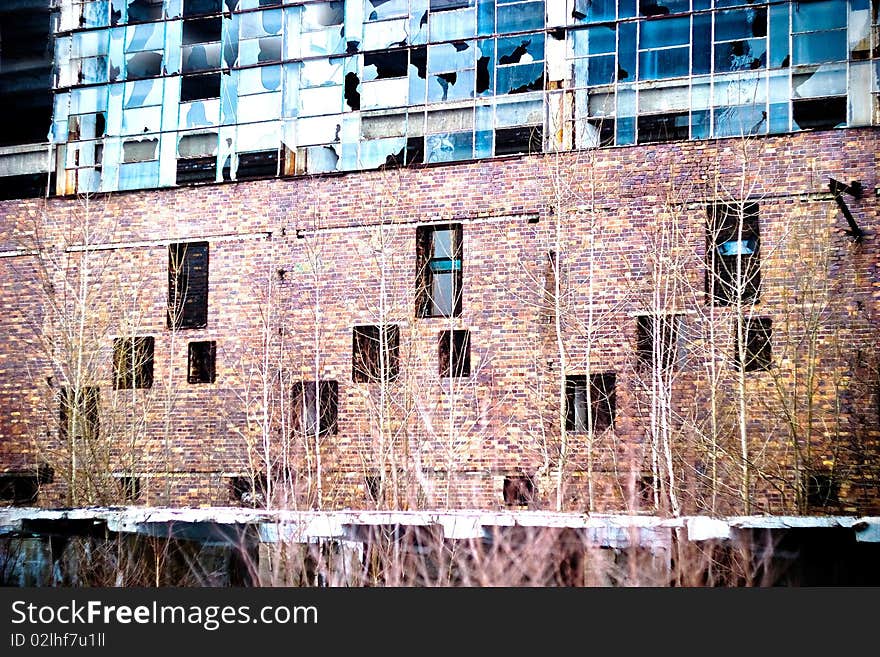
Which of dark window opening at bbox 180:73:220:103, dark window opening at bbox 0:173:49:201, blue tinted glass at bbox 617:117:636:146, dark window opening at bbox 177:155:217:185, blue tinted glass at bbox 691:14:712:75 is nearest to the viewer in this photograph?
blue tinted glass at bbox 691:14:712:75

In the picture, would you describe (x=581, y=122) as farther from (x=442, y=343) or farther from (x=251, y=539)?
(x=251, y=539)

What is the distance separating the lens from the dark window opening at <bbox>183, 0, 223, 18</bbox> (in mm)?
21078

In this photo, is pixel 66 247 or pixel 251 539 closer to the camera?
pixel 251 539

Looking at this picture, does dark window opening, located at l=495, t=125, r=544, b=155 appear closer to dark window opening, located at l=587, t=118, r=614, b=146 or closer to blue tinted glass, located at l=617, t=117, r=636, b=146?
dark window opening, located at l=587, t=118, r=614, b=146

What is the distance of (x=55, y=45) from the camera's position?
21906 millimetres

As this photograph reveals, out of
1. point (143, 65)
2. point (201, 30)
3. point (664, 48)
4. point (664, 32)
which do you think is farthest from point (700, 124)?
point (143, 65)

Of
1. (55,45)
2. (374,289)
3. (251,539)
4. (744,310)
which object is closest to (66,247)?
(55,45)

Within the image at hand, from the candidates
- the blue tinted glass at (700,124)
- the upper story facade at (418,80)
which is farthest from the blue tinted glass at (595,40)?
the blue tinted glass at (700,124)

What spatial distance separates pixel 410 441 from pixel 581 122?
5.83 m

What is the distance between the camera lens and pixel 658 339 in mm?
17781

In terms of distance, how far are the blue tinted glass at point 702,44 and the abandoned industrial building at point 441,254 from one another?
6cm

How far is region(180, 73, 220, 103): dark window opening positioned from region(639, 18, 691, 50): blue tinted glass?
7.55 meters

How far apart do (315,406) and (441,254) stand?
131 inches

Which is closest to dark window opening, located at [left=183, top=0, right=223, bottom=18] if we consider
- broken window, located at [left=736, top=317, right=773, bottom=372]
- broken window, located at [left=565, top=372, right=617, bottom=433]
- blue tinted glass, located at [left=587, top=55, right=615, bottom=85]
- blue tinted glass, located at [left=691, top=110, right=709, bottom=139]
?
blue tinted glass, located at [left=587, top=55, right=615, bottom=85]
